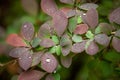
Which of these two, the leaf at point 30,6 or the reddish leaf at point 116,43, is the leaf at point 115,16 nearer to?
the reddish leaf at point 116,43

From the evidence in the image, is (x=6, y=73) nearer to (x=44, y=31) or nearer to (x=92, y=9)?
(x=44, y=31)

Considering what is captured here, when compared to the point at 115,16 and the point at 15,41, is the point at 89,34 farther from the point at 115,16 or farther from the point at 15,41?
the point at 15,41

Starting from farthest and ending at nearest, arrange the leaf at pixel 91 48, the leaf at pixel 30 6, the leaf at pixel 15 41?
the leaf at pixel 30 6, the leaf at pixel 15 41, the leaf at pixel 91 48

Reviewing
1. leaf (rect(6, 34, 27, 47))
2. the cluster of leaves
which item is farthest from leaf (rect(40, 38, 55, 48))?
leaf (rect(6, 34, 27, 47))

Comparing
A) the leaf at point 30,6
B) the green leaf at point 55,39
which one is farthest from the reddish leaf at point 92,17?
the leaf at point 30,6

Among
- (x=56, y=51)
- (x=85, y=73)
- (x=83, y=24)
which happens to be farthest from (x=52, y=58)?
(x=85, y=73)

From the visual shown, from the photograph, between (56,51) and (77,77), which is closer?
(56,51)
